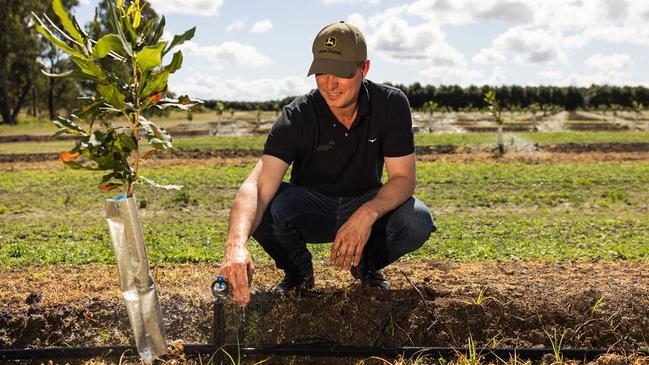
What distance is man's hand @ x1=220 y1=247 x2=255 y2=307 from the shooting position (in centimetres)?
333

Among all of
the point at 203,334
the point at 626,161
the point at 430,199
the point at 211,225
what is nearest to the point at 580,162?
the point at 626,161

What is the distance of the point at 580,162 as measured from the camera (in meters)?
21.5

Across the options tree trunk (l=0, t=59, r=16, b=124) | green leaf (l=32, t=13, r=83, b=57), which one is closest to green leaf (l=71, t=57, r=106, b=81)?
green leaf (l=32, t=13, r=83, b=57)

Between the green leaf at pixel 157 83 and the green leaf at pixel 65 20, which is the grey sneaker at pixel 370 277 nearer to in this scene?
the green leaf at pixel 157 83

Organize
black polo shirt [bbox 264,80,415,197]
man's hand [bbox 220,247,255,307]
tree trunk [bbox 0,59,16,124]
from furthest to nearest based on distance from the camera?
tree trunk [bbox 0,59,16,124] → black polo shirt [bbox 264,80,415,197] → man's hand [bbox 220,247,255,307]

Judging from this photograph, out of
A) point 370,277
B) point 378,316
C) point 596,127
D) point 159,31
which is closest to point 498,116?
point 596,127

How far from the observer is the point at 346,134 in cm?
441

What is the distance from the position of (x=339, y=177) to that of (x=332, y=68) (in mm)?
946

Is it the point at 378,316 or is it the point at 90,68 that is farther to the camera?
the point at 378,316

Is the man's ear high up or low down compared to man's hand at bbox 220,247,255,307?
up

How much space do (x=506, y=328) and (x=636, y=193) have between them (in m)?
10.9

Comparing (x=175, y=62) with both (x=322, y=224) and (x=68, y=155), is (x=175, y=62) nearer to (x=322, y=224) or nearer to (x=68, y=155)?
(x=68, y=155)

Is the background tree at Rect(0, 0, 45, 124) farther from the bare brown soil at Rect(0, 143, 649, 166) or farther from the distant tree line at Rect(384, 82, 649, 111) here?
the distant tree line at Rect(384, 82, 649, 111)

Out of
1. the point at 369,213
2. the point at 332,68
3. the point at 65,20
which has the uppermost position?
the point at 65,20
